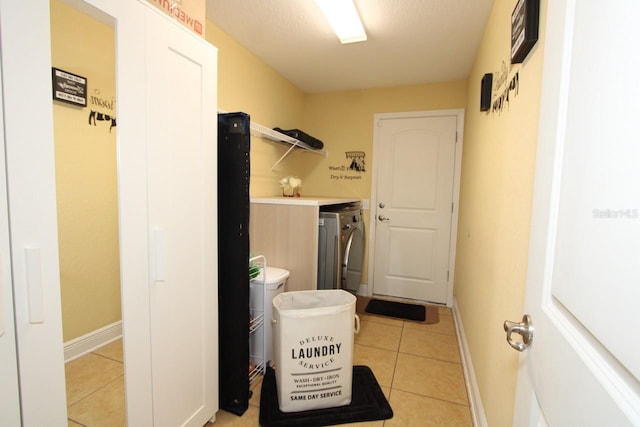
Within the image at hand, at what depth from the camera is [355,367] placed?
2.10 meters

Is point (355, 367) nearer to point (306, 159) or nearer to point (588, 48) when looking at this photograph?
point (588, 48)

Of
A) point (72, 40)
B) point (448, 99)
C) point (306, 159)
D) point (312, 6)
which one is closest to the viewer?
point (72, 40)

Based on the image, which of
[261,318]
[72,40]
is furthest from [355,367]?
[72,40]

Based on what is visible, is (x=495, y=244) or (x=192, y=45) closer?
(x=192, y=45)

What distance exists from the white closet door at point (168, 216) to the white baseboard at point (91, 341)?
72mm

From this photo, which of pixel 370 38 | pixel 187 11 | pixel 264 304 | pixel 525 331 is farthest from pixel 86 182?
pixel 370 38

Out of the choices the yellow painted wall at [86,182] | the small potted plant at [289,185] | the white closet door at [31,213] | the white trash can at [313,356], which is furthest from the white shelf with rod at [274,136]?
the white closet door at [31,213]

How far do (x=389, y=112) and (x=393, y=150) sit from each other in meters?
0.44

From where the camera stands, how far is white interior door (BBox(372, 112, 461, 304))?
3.27 metres

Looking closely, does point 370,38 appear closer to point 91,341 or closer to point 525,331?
point 525,331

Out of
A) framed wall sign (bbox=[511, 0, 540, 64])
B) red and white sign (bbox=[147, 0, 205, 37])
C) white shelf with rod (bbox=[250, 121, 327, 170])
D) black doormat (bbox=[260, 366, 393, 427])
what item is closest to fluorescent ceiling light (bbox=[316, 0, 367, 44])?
red and white sign (bbox=[147, 0, 205, 37])

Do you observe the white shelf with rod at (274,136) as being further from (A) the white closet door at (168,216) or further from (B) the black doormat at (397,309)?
(B) the black doormat at (397,309)

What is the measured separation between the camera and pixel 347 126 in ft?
11.8

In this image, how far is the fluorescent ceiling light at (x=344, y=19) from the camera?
72.0 inches
